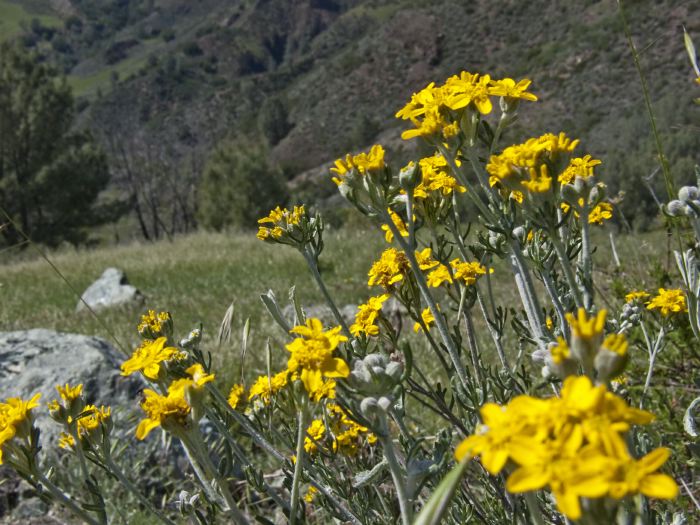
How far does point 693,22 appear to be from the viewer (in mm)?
42625

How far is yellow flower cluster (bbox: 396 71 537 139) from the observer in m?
1.46

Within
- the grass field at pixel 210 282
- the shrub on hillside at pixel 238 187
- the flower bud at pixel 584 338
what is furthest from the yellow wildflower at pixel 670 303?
the shrub on hillside at pixel 238 187

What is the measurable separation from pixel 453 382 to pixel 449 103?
2.17 feet

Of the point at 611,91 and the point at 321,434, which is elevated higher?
the point at 321,434

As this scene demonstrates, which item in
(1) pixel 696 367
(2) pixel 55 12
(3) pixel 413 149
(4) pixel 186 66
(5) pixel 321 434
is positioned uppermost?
(2) pixel 55 12

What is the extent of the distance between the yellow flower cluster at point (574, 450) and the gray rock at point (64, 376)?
129 inches

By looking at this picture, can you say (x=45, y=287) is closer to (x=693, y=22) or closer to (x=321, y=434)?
(x=321, y=434)

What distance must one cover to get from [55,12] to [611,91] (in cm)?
18801

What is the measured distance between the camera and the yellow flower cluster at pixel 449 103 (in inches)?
57.6

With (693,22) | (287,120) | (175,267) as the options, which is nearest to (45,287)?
(175,267)

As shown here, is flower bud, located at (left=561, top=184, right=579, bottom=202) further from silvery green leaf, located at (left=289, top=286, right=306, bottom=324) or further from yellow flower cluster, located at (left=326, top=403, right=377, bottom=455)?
yellow flower cluster, located at (left=326, top=403, right=377, bottom=455)

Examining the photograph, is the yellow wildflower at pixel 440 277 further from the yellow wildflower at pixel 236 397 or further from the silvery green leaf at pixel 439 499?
the silvery green leaf at pixel 439 499

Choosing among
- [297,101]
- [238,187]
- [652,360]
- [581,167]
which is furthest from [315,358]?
[297,101]

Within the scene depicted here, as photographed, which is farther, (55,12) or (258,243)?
(55,12)
